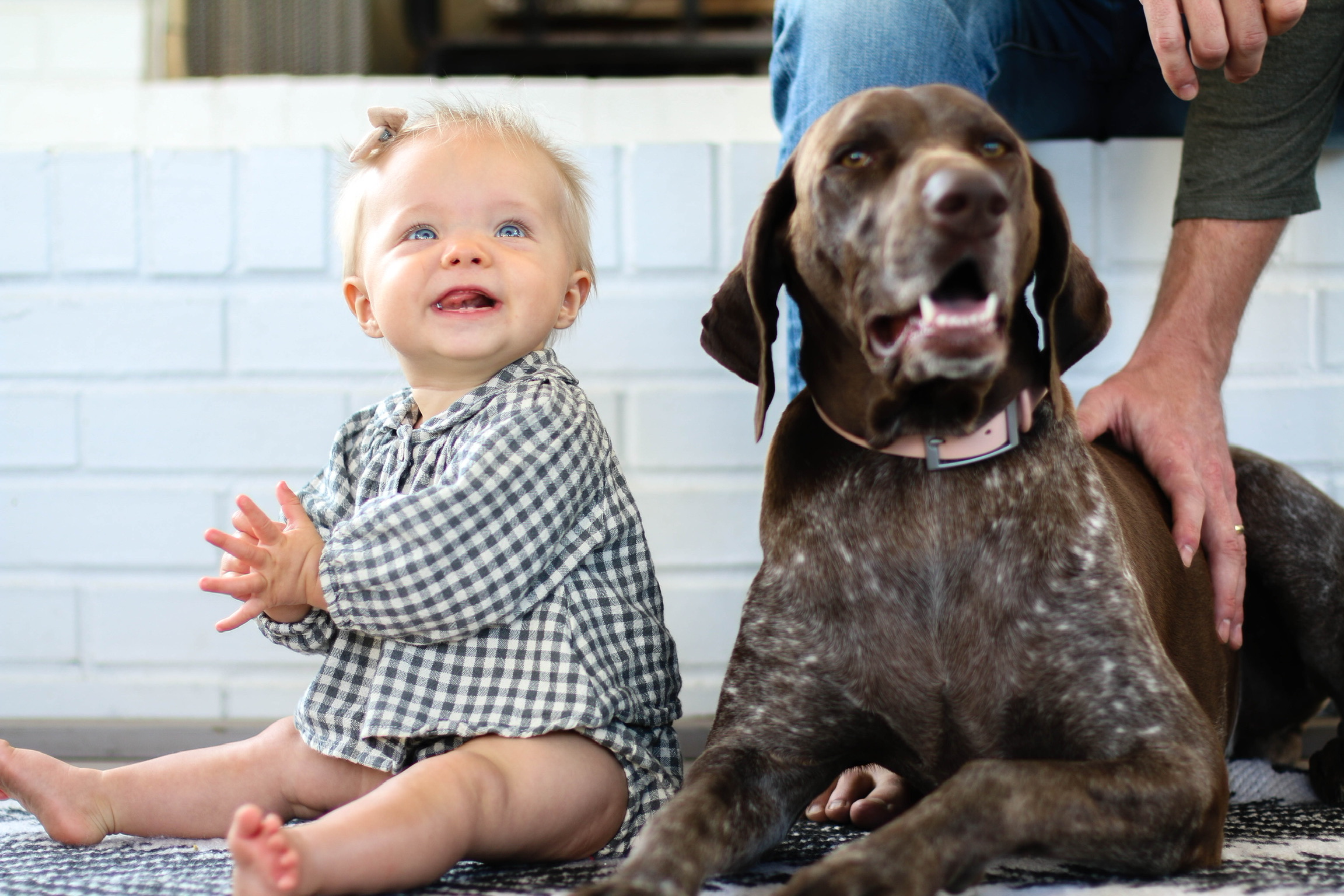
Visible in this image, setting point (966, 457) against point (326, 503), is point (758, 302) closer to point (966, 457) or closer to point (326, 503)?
point (966, 457)

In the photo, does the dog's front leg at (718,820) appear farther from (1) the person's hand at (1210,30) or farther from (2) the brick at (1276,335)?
(2) the brick at (1276,335)

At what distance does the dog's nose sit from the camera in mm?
1182

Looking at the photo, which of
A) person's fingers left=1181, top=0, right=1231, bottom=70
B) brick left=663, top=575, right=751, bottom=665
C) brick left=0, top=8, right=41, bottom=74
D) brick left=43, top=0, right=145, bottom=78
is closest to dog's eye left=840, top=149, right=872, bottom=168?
person's fingers left=1181, top=0, right=1231, bottom=70

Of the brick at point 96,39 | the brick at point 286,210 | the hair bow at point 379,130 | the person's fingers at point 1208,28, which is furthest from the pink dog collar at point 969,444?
the brick at point 96,39

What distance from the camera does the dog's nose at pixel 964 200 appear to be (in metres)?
1.18

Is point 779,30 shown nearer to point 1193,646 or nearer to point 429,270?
point 429,270

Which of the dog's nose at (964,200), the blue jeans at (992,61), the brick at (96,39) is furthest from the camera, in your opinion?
the brick at (96,39)

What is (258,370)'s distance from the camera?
241 cm

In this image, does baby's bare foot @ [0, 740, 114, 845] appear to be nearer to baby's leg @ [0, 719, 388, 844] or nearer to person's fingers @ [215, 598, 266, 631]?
baby's leg @ [0, 719, 388, 844]

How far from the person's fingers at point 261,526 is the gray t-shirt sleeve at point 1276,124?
162 cm

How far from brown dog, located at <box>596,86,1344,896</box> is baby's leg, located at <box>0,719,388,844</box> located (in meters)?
0.53

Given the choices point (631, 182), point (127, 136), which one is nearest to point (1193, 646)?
point (631, 182)

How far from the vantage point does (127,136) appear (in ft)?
8.97

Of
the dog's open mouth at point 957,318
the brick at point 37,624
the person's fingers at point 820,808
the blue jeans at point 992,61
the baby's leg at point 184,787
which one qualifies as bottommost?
the person's fingers at point 820,808
